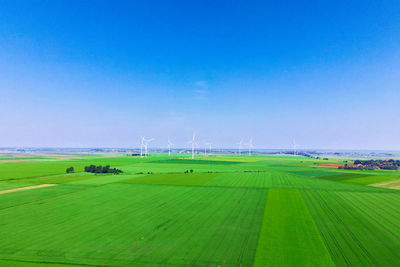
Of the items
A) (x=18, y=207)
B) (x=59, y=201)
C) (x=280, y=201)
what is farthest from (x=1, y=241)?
(x=280, y=201)

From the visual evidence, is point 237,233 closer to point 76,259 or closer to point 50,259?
point 76,259

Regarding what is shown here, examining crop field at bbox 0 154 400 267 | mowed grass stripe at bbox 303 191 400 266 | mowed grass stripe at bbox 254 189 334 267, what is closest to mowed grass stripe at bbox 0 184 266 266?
crop field at bbox 0 154 400 267

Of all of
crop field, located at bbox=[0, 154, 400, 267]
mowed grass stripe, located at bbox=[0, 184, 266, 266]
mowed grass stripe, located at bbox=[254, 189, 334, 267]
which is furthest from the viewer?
mowed grass stripe, located at bbox=[0, 184, 266, 266]

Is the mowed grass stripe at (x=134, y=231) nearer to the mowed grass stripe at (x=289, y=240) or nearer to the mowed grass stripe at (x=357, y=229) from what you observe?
the mowed grass stripe at (x=289, y=240)

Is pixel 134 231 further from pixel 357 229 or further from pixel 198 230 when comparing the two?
pixel 357 229

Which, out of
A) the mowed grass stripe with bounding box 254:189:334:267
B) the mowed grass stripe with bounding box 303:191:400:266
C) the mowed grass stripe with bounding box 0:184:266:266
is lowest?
the mowed grass stripe with bounding box 0:184:266:266

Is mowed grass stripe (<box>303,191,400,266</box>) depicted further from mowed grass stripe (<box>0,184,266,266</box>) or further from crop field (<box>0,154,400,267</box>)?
mowed grass stripe (<box>0,184,266,266</box>)

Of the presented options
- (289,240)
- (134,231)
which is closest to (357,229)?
(289,240)
